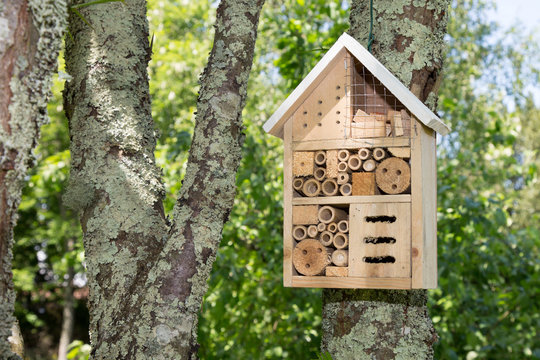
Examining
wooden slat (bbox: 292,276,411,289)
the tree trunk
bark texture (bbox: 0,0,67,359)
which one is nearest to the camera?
bark texture (bbox: 0,0,67,359)

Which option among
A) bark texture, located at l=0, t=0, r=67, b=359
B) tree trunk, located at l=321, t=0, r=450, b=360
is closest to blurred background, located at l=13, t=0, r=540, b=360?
tree trunk, located at l=321, t=0, r=450, b=360

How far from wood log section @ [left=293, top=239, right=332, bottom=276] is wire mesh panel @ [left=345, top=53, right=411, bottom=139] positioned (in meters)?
0.35

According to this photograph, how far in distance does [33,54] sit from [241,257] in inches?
115

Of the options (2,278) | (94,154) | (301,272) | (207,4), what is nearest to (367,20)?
(301,272)

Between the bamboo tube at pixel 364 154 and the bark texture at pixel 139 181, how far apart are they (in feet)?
1.20

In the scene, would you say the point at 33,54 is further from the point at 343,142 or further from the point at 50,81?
the point at 343,142

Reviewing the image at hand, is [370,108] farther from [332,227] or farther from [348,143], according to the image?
[332,227]

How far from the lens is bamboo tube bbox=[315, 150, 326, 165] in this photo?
1.77 m

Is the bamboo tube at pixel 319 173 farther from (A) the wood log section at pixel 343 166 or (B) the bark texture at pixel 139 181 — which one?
(B) the bark texture at pixel 139 181

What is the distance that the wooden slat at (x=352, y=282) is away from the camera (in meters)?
1.61

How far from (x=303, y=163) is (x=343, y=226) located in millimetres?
227

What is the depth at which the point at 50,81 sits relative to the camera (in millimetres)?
1096

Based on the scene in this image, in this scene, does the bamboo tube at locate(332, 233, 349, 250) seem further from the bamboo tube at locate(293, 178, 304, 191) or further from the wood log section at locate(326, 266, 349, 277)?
the bamboo tube at locate(293, 178, 304, 191)

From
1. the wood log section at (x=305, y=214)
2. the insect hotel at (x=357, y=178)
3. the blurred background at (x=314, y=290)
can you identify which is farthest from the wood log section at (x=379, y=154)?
the blurred background at (x=314, y=290)
